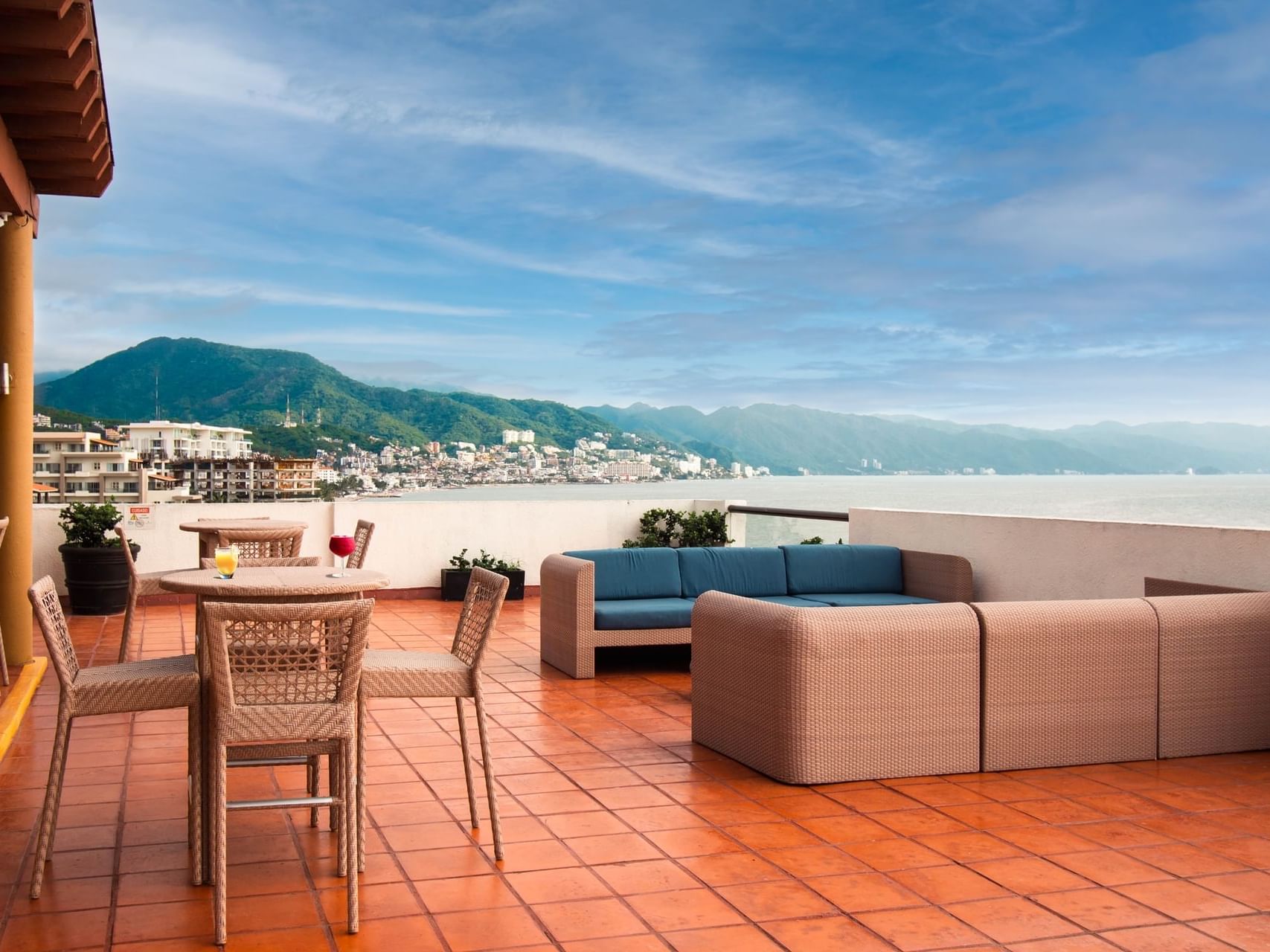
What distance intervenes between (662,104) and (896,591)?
1306 centimetres

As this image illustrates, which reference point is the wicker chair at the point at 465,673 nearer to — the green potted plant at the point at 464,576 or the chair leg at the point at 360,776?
the chair leg at the point at 360,776

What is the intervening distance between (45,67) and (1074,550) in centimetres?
619

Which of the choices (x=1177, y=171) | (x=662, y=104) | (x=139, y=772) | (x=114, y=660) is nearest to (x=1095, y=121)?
(x=1177, y=171)

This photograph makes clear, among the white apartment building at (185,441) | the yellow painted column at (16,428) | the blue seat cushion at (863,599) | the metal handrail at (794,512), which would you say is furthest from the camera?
the white apartment building at (185,441)

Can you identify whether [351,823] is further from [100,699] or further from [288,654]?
[100,699]

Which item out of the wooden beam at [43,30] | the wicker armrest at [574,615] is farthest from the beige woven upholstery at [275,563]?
the wicker armrest at [574,615]

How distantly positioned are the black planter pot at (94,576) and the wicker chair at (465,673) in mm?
6108

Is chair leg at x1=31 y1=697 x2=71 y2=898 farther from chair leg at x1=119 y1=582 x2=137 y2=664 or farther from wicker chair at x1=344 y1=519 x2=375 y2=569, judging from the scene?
chair leg at x1=119 y1=582 x2=137 y2=664

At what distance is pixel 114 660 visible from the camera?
701 cm

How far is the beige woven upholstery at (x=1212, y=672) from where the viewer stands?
186 inches

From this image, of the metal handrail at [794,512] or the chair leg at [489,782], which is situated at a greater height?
the metal handrail at [794,512]

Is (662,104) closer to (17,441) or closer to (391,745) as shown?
(17,441)

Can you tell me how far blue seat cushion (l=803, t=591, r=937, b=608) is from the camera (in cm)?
707

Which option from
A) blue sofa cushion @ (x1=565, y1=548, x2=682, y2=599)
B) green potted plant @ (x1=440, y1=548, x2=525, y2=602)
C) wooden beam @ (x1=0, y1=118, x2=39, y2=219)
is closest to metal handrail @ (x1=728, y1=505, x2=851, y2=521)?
green potted plant @ (x1=440, y1=548, x2=525, y2=602)
